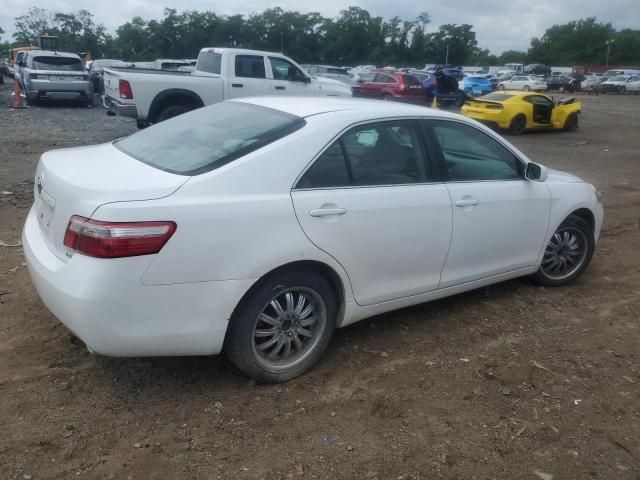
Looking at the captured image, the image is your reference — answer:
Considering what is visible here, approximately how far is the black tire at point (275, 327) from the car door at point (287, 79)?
9.87 meters

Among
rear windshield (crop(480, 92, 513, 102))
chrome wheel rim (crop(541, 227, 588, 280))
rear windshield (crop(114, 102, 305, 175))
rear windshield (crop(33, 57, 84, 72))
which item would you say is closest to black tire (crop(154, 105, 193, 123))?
rear windshield (crop(114, 102, 305, 175))

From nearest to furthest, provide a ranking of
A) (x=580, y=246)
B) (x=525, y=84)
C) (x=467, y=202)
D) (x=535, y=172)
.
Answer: (x=467, y=202) < (x=535, y=172) < (x=580, y=246) < (x=525, y=84)

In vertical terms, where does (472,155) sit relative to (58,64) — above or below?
below

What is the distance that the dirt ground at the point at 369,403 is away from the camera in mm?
2740

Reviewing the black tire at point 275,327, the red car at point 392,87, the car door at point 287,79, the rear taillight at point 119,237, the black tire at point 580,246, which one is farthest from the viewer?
the red car at point 392,87

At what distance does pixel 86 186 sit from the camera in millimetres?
2910

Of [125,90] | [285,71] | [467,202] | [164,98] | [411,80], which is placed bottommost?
[467,202]

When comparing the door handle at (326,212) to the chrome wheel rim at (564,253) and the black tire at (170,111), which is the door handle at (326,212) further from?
the black tire at (170,111)

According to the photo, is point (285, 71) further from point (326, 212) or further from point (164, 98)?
point (326, 212)

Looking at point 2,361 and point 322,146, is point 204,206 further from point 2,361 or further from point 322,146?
point 2,361

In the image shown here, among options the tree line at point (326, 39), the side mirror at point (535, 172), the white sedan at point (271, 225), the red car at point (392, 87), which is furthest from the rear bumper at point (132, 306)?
the tree line at point (326, 39)

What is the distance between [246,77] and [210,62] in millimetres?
1015

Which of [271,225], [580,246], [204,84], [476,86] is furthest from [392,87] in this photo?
[271,225]

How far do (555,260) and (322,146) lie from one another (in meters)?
2.63
